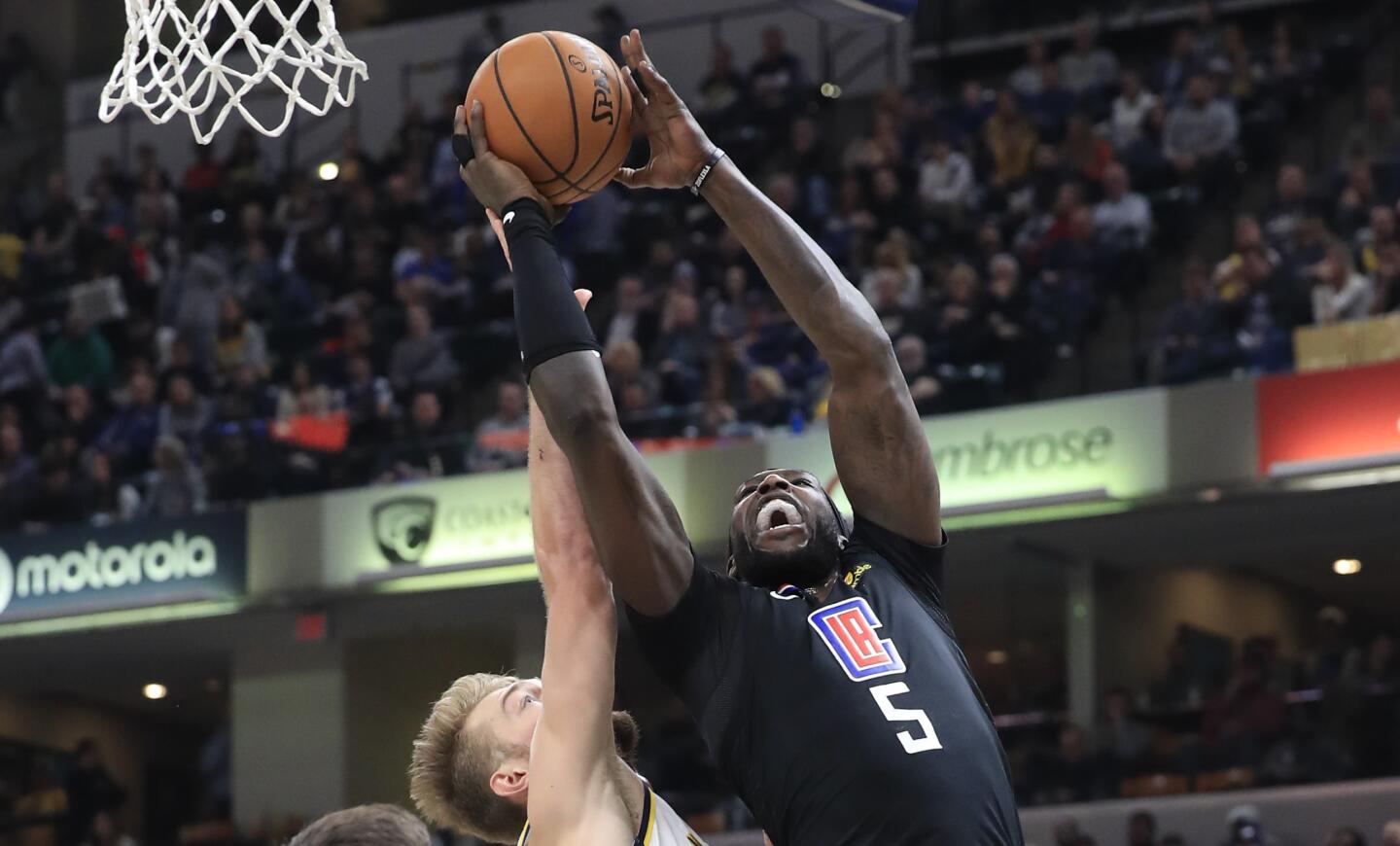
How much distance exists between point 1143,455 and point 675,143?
28.1ft

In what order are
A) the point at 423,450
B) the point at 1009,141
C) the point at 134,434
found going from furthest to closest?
the point at 134,434, the point at 1009,141, the point at 423,450

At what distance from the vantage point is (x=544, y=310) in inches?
140

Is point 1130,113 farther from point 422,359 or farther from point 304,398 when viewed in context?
point 304,398

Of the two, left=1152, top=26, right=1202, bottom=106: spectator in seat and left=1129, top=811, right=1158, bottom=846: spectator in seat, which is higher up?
left=1152, top=26, right=1202, bottom=106: spectator in seat

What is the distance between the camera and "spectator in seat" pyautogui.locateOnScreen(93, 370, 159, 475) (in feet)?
50.2

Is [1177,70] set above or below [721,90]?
below

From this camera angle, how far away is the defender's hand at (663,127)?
3.95m

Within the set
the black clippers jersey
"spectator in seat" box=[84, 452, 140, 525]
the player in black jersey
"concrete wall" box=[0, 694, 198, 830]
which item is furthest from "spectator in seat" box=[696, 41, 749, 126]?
the black clippers jersey

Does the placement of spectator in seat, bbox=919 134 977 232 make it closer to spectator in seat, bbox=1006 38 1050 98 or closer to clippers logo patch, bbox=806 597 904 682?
spectator in seat, bbox=1006 38 1050 98

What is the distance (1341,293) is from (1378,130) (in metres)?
2.48

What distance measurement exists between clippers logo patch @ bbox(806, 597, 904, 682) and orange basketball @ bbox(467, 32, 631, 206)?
925mm

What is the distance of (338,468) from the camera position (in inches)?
567

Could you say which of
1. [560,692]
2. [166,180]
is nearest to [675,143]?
[560,692]

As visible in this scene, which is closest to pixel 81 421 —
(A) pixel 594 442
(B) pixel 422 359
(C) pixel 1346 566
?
(B) pixel 422 359
